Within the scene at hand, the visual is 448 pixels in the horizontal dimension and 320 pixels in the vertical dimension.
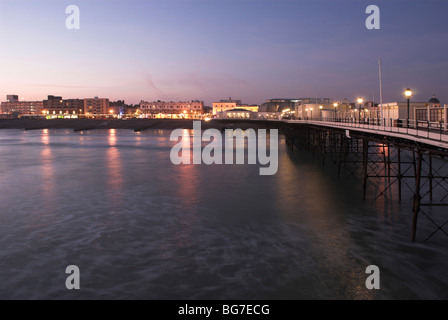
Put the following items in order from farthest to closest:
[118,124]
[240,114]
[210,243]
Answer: [240,114] → [118,124] → [210,243]

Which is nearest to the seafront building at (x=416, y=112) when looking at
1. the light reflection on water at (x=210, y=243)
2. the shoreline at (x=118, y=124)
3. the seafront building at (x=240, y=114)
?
the light reflection on water at (x=210, y=243)

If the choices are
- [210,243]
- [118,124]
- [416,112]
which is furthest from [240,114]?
[210,243]

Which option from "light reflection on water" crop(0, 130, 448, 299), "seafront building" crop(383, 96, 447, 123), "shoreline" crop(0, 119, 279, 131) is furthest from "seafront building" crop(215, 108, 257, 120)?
"light reflection on water" crop(0, 130, 448, 299)

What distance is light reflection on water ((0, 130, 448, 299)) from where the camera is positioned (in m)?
13.4

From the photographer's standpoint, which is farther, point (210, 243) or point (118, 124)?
point (118, 124)

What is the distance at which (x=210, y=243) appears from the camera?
1773 centimetres

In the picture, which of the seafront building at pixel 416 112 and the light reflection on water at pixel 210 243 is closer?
the light reflection on water at pixel 210 243

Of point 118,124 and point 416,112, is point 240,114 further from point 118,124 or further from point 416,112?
point 416,112

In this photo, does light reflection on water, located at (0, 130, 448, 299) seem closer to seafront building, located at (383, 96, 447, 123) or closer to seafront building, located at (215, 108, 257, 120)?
seafront building, located at (383, 96, 447, 123)

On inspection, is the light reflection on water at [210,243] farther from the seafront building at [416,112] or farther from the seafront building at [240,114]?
the seafront building at [240,114]

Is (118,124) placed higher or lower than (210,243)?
higher

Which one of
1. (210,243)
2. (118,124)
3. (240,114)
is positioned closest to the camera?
(210,243)

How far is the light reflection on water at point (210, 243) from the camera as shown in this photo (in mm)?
13391

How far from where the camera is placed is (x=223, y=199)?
2750 centimetres
